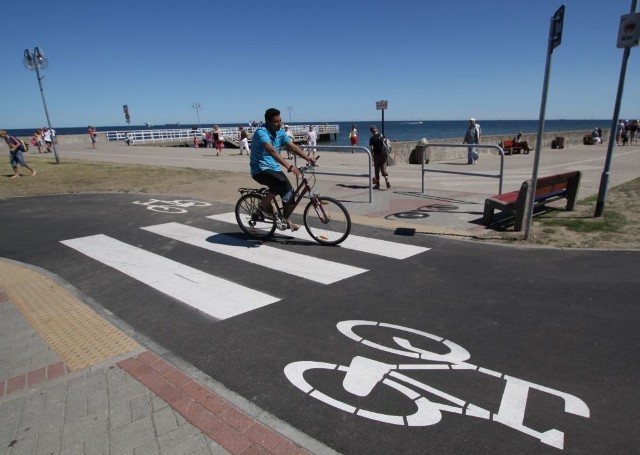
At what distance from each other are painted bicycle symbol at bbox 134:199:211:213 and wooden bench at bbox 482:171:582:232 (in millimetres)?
6397

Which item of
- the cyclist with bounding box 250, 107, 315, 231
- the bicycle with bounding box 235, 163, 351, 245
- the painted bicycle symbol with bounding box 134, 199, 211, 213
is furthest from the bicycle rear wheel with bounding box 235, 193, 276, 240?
the painted bicycle symbol with bounding box 134, 199, 211, 213

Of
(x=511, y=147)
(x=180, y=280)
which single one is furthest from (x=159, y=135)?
(x=180, y=280)

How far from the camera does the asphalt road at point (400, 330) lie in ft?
8.50

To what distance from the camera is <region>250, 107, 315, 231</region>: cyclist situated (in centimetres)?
600

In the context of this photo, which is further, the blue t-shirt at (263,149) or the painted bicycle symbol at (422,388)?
the blue t-shirt at (263,149)

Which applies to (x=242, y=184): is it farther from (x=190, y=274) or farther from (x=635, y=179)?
(x=635, y=179)

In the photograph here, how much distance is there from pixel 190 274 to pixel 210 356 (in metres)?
2.11

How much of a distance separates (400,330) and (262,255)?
9.48 feet

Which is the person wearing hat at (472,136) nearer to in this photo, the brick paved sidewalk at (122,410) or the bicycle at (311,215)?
A: the bicycle at (311,215)

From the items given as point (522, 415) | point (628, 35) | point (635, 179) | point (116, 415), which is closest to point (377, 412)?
point (522, 415)

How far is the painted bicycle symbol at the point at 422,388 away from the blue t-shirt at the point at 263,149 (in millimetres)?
3373

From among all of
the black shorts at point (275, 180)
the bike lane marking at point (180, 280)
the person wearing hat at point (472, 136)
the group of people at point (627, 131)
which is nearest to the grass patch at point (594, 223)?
the black shorts at point (275, 180)

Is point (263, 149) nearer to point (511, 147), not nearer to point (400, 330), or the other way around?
point (400, 330)

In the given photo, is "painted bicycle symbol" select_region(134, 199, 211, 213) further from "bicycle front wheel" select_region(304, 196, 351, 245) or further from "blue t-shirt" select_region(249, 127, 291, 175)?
"bicycle front wheel" select_region(304, 196, 351, 245)
